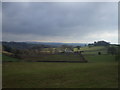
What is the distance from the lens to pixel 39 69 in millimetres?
3553

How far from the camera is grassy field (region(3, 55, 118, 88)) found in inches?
107

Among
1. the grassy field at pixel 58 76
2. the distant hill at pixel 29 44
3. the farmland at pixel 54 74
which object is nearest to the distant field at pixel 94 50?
the farmland at pixel 54 74

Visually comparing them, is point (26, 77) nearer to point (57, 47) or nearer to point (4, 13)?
point (57, 47)

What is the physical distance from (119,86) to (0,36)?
10.6ft

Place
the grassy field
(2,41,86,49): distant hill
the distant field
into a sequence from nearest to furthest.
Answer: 1. the grassy field
2. (2,41,86,49): distant hill
3. the distant field

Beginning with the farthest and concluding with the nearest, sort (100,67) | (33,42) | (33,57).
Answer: (33,57) < (33,42) < (100,67)

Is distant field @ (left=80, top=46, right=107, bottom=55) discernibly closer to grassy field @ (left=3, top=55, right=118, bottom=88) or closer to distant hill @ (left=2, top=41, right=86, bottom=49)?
distant hill @ (left=2, top=41, right=86, bottom=49)

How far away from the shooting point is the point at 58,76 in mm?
3096

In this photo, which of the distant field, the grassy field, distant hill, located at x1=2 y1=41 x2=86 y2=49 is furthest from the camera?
the distant field

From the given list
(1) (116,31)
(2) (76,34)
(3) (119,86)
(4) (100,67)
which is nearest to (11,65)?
(2) (76,34)

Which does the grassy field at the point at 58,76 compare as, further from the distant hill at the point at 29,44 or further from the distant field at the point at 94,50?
the distant field at the point at 94,50

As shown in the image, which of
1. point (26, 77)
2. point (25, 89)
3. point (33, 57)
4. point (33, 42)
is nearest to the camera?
point (25, 89)

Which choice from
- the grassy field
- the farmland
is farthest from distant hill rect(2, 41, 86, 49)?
the grassy field

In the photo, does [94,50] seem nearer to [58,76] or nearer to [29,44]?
[58,76]
